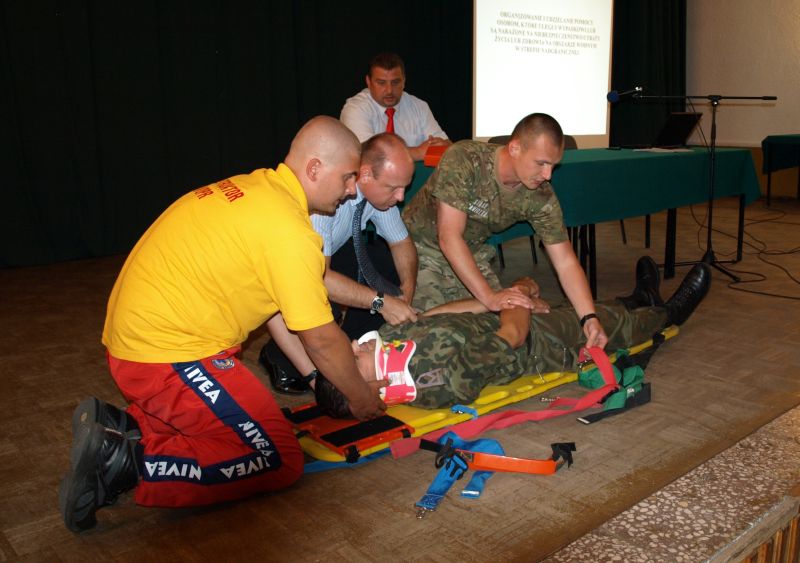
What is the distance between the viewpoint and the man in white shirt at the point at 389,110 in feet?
14.0

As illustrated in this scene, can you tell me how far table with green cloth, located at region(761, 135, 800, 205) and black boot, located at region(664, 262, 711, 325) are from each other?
17.1 feet

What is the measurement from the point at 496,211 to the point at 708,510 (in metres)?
1.50

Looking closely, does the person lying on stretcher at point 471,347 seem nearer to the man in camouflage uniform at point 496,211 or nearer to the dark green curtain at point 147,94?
the man in camouflage uniform at point 496,211

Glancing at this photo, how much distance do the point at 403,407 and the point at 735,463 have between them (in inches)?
39.6

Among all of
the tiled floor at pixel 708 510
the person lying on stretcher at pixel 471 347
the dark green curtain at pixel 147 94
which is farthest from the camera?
the dark green curtain at pixel 147 94

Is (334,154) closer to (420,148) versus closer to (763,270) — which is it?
(420,148)

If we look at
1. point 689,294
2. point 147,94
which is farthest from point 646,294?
point 147,94

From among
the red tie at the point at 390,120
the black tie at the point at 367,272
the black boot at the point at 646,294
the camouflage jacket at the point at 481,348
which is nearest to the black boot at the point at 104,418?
the camouflage jacket at the point at 481,348

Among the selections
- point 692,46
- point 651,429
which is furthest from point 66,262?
point 692,46

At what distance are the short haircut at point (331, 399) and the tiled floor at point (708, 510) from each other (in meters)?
0.87

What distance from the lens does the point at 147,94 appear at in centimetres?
550

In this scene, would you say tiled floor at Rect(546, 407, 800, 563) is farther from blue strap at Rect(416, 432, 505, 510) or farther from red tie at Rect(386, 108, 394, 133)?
red tie at Rect(386, 108, 394, 133)

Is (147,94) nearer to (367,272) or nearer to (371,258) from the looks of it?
(371,258)

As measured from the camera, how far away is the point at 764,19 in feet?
27.4
